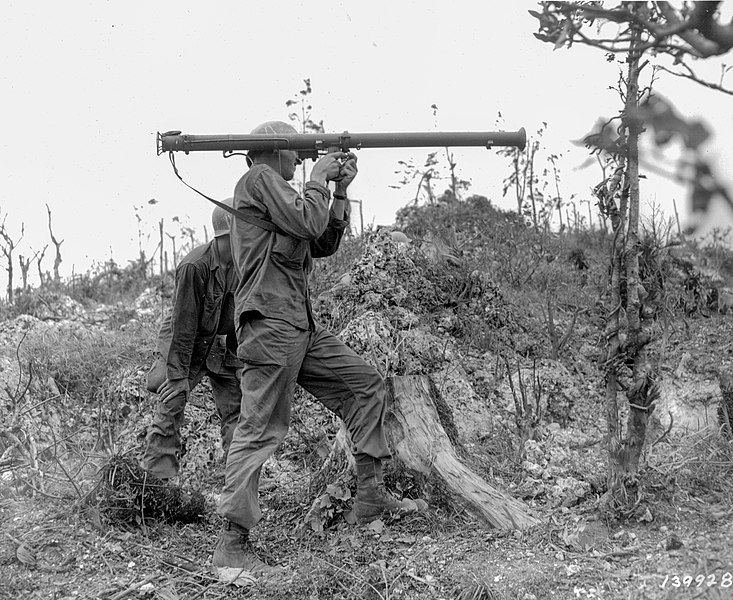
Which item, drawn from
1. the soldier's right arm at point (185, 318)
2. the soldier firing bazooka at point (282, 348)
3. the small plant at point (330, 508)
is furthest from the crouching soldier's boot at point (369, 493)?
the soldier's right arm at point (185, 318)

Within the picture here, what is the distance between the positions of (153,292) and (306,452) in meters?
5.75

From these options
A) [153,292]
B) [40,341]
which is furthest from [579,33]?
[153,292]

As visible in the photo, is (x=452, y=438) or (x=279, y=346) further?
(x=452, y=438)

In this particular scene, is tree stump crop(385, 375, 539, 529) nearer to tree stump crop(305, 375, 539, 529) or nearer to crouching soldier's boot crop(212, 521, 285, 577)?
tree stump crop(305, 375, 539, 529)

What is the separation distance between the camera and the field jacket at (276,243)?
4109 mm

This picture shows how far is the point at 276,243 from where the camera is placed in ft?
13.9

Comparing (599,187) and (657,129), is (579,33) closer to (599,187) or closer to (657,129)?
(657,129)

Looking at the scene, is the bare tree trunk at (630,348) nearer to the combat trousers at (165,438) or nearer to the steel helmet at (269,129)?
the steel helmet at (269,129)

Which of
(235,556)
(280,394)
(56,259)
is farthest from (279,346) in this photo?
(56,259)

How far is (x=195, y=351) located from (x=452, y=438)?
1844 mm

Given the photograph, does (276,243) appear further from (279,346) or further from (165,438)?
(165,438)

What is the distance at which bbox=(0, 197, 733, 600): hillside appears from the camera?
11.9 ft

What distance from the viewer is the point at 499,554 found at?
3.74 m

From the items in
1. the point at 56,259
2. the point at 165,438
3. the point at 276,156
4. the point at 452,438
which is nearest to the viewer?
the point at 276,156
